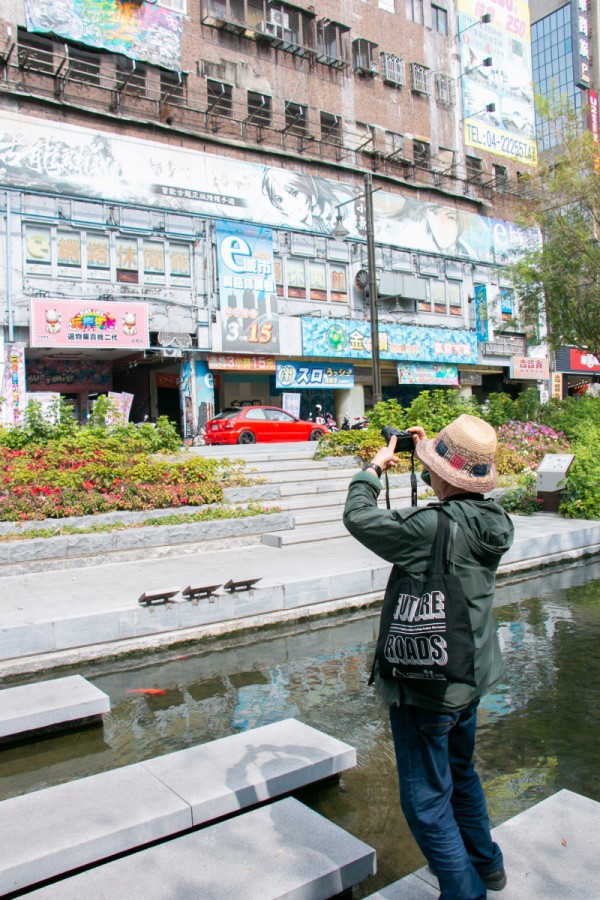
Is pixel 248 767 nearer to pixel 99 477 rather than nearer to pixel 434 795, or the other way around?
pixel 434 795

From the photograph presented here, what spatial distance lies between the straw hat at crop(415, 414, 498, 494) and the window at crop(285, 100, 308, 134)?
92.4 feet

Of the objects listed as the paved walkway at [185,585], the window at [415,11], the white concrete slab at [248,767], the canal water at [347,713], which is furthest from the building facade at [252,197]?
the white concrete slab at [248,767]

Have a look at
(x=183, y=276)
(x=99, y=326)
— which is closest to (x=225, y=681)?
(x=99, y=326)

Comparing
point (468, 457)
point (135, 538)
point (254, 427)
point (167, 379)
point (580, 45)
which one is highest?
point (580, 45)

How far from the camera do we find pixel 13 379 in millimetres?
20906

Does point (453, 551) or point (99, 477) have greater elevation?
point (453, 551)

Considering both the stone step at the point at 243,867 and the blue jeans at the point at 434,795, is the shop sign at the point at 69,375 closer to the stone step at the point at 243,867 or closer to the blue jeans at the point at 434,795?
the stone step at the point at 243,867

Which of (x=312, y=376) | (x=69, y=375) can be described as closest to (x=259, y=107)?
(x=312, y=376)

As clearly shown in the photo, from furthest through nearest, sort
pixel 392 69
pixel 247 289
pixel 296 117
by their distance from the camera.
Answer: pixel 392 69 → pixel 296 117 → pixel 247 289

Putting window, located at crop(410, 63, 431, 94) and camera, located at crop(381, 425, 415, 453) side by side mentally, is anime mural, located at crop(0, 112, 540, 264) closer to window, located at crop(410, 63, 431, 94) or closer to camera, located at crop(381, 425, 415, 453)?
window, located at crop(410, 63, 431, 94)

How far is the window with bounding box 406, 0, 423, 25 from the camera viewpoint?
1302 inches

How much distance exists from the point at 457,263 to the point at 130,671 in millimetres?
30872

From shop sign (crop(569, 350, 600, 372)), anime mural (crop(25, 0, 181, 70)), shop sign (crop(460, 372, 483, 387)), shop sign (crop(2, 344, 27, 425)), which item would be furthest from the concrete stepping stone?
shop sign (crop(569, 350, 600, 372))

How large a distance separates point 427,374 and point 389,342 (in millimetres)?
3113
